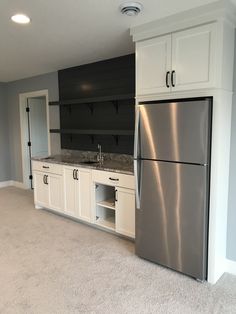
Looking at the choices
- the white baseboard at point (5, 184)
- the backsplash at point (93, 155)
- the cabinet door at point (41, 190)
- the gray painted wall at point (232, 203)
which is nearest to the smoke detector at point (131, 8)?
the gray painted wall at point (232, 203)

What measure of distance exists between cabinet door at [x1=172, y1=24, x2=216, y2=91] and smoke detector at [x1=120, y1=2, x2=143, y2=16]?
0.41m

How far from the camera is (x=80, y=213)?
3852mm

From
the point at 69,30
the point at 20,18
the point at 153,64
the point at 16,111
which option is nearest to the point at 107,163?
the point at 153,64

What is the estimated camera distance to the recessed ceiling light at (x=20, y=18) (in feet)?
7.88

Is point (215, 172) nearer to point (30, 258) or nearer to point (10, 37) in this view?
point (30, 258)

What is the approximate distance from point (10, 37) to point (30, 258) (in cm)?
246

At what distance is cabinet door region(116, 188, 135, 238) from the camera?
318cm

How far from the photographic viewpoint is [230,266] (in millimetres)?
2641

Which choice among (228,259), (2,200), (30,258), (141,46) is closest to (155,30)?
(141,46)

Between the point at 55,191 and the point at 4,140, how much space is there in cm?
280

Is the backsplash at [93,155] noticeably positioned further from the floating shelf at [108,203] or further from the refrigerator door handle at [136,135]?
the refrigerator door handle at [136,135]

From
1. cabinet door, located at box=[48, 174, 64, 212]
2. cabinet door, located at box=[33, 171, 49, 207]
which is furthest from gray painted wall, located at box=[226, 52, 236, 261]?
cabinet door, located at box=[33, 171, 49, 207]

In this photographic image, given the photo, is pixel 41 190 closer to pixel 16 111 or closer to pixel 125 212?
pixel 125 212

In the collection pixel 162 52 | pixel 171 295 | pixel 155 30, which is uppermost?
pixel 155 30
